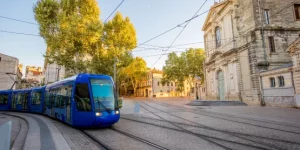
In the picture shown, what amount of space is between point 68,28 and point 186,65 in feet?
120

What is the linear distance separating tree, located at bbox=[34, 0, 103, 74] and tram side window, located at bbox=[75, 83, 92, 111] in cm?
1288

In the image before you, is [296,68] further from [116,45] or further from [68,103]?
[116,45]

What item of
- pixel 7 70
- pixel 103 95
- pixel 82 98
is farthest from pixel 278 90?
pixel 7 70

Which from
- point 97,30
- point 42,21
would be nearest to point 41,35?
point 42,21

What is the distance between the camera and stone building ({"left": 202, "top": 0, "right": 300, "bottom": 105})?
69.6 feet

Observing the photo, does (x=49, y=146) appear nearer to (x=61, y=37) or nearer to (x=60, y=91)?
(x=60, y=91)

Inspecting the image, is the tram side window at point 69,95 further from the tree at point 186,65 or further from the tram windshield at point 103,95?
the tree at point 186,65

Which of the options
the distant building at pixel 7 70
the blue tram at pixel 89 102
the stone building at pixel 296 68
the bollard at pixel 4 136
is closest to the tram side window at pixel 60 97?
the blue tram at pixel 89 102

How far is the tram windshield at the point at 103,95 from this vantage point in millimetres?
Result: 8133

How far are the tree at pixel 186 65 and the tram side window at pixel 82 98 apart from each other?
43.6 metres

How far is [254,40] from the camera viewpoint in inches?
839

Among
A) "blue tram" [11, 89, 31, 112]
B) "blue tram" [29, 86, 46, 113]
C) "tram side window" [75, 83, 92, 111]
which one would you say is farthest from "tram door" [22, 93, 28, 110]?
"tram side window" [75, 83, 92, 111]

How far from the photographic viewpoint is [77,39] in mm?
19984

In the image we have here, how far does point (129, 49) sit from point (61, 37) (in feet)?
32.1
